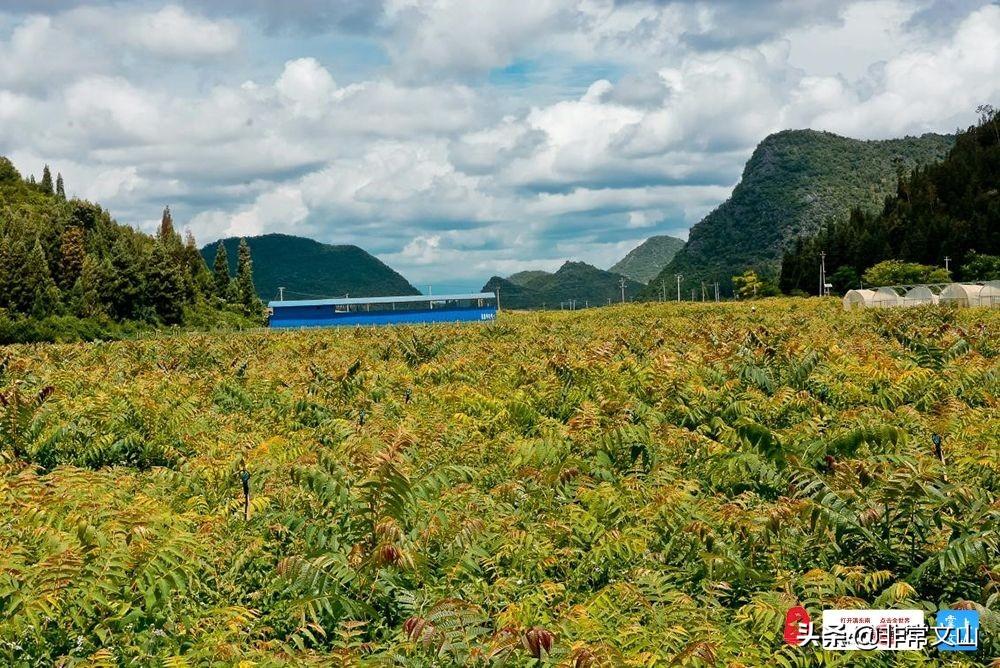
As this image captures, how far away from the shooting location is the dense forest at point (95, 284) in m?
69.6

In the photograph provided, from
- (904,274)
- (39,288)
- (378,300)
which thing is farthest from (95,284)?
(904,274)

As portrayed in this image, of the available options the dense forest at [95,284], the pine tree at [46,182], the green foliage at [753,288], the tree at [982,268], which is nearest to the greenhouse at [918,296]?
the tree at [982,268]

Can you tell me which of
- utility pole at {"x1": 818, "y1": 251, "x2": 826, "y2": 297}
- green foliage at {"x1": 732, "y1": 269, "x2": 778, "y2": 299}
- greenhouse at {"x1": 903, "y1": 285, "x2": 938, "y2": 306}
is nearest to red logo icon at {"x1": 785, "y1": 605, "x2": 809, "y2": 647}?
greenhouse at {"x1": 903, "y1": 285, "x2": 938, "y2": 306}

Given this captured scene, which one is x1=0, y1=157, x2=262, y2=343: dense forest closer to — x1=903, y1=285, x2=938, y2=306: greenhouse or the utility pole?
x1=903, y1=285, x2=938, y2=306: greenhouse

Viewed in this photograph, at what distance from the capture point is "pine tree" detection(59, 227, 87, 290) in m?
81.6

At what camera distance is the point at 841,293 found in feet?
306

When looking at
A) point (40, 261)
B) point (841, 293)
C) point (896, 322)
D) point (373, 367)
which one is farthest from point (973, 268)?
point (40, 261)

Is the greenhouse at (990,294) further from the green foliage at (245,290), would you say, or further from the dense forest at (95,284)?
the green foliage at (245,290)

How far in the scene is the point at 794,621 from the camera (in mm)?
5551

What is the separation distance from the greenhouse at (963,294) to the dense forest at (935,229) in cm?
2139

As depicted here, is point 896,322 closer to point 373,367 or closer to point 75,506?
point 373,367

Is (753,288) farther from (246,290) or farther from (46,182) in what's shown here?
(46,182)

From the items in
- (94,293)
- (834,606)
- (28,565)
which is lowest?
(834,606)

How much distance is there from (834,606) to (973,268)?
79127 millimetres
